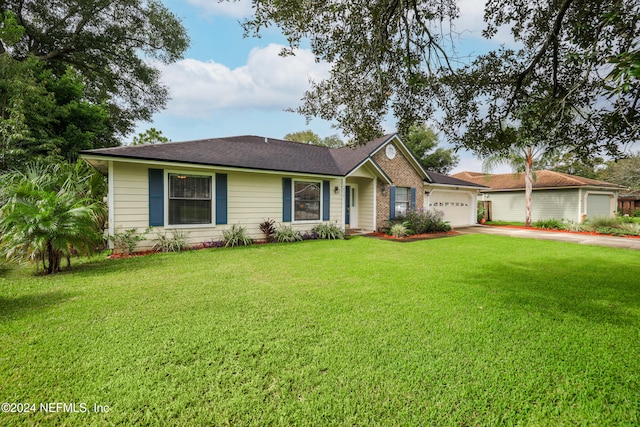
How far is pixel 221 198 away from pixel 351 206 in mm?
6950

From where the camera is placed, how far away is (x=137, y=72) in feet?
52.6

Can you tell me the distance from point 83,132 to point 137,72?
19.5ft

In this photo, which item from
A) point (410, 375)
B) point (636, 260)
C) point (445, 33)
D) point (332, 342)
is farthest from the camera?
point (636, 260)

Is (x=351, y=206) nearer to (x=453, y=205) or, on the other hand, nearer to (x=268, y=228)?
(x=268, y=228)

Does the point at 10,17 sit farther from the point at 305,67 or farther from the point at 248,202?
the point at 305,67

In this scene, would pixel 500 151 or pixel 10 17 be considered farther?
pixel 10 17

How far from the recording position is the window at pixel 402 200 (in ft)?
47.2

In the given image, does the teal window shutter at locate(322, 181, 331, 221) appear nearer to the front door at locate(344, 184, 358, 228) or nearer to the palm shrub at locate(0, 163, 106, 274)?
the front door at locate(344, 184, 358, 228)

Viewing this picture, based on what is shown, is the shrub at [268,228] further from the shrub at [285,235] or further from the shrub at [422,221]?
the shrub at [422,221]

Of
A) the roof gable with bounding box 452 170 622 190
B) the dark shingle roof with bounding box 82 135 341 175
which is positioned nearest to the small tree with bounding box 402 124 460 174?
the roof gable with bounding box 452 170 622 190

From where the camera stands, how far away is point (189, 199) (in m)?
8.88

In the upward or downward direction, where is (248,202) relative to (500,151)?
downward

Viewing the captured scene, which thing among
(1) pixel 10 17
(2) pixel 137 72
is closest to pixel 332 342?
(1) pixel 10 17

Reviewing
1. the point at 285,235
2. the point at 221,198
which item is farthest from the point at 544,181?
the point at 221,198
